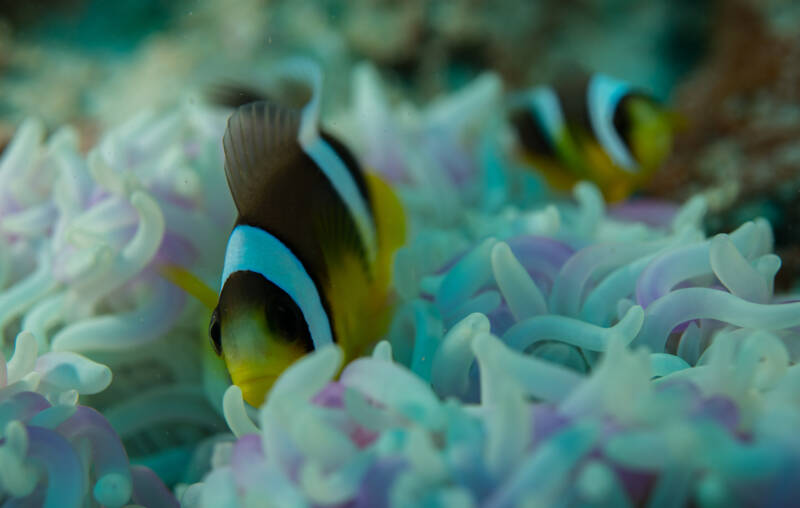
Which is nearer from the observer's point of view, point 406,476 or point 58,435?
point 406,476

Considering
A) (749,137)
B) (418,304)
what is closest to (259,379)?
(418,304)

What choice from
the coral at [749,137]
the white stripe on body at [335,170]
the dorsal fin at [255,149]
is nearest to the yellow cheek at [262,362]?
the dorsal fin at [255,149]

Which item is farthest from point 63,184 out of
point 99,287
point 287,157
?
point 287,157

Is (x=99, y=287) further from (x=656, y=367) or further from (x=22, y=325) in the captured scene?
(x=656, y=367)

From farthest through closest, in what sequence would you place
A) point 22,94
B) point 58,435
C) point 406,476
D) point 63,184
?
point 22,94 < point 63,184 < point 58,435 < point 406,476

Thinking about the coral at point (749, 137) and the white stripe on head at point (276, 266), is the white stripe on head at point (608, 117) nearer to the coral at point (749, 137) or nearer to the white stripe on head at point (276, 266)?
the coral at point (749, 137)

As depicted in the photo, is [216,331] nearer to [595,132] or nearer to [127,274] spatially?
[127,274]

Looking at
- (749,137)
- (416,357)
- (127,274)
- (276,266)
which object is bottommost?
(127,274)
